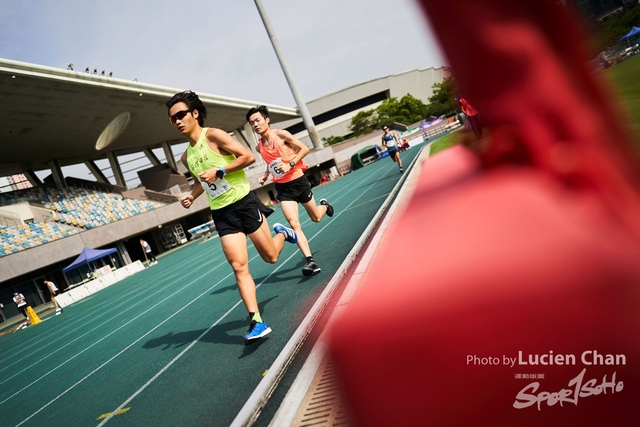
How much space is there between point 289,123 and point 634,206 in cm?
8874

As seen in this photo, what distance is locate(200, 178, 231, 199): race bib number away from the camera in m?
3.95

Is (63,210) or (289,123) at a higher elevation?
(289,123)

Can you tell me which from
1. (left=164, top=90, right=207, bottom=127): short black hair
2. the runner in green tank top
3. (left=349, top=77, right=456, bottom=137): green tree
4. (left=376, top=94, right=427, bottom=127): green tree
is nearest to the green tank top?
the runner in green tank top

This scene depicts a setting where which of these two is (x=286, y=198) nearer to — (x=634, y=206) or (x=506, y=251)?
(x=506, y=251)

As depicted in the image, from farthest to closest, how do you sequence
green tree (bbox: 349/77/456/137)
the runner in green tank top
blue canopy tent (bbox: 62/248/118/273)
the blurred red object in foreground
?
green tree (bbox: 349/77/456/137)
blue canopy tent (bbox: 62/248/118/273)
the runner in green tank top
the blurred red object in foreground

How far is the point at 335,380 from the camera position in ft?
7.62

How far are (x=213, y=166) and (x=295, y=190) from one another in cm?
217

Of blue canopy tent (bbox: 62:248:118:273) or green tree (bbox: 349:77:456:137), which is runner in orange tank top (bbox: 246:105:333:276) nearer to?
blue canopy tent (bbox: 62:248:118:273)

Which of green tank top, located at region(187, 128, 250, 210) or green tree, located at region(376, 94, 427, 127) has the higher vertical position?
green tree, located at region(376, 94, 427, 127)

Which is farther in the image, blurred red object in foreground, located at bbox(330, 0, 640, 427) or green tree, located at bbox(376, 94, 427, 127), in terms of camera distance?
green tree, located at bbox(376, 94, 427, 127)

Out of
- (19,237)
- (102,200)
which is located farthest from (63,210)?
(19,237)

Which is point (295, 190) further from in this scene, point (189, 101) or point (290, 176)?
point (189, 101)

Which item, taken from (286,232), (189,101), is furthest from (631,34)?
(286,232)

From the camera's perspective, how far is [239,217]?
4.03 m
